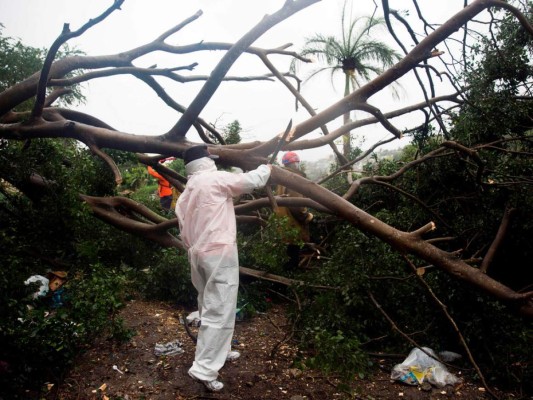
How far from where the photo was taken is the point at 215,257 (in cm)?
320

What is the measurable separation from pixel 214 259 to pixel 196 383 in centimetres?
108

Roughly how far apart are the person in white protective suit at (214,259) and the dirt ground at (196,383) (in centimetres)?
28

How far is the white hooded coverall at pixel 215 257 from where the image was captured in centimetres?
319

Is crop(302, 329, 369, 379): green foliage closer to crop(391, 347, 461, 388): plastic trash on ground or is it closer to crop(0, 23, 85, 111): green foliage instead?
crop(391, 347, 461, 388): plastic trash on ground

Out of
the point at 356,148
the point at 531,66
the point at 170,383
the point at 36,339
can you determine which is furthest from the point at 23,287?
the point at 356,148

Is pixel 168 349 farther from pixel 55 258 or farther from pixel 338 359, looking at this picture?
pixel 55 258

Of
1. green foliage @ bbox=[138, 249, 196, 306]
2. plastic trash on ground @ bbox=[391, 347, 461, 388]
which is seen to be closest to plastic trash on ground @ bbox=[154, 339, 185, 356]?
green foliage @ bbox=[138, 249, 196, 306]

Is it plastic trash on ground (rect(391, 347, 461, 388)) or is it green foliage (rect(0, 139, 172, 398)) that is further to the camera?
plastic trash on ground (rect(391, 347, 461, 388))

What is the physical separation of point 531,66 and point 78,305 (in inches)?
192

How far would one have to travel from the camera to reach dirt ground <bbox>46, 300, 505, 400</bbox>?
10.7 ft

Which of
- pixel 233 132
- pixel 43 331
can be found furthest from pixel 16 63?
pixel 43 331

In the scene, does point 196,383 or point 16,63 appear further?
point 16,63

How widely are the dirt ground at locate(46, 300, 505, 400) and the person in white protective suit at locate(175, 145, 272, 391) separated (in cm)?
28

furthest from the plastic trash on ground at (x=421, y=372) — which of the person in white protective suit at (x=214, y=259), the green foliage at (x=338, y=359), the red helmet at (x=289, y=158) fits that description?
the red helmet at (x=289, y=158)
